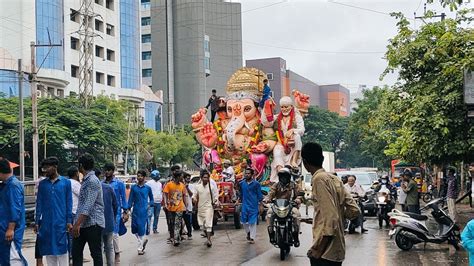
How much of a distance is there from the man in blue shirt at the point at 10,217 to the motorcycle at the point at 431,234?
7.64 m

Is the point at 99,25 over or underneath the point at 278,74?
over

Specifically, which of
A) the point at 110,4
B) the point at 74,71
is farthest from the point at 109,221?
the point at 110,4

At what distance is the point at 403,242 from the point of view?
12.2m

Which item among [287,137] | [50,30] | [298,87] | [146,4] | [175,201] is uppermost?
[146,4]

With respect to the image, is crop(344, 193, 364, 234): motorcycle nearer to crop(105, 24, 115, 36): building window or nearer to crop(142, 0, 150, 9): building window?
crop(105, 24, 115, 36): building window

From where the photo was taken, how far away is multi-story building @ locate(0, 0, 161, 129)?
4738 centimetres

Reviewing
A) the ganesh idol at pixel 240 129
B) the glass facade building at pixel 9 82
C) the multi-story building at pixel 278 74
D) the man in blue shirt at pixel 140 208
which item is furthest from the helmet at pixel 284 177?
the multi-story building at pixel 278 74

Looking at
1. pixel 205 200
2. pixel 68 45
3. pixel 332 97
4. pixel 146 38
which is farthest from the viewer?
pixel 332 97

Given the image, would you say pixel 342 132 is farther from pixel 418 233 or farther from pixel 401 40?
pixel 418 233

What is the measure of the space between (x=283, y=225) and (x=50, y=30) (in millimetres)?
42878

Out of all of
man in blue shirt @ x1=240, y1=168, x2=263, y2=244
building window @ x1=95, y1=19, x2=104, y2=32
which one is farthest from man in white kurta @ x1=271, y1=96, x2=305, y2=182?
building window @ x1=95, y1=19, x2=104, y2=32

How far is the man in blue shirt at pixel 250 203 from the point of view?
43.5 ft

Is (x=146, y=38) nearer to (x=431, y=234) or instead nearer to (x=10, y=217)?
(x=431, y=234)

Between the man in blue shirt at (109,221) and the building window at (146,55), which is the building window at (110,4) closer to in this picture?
the building window at (146,55)
